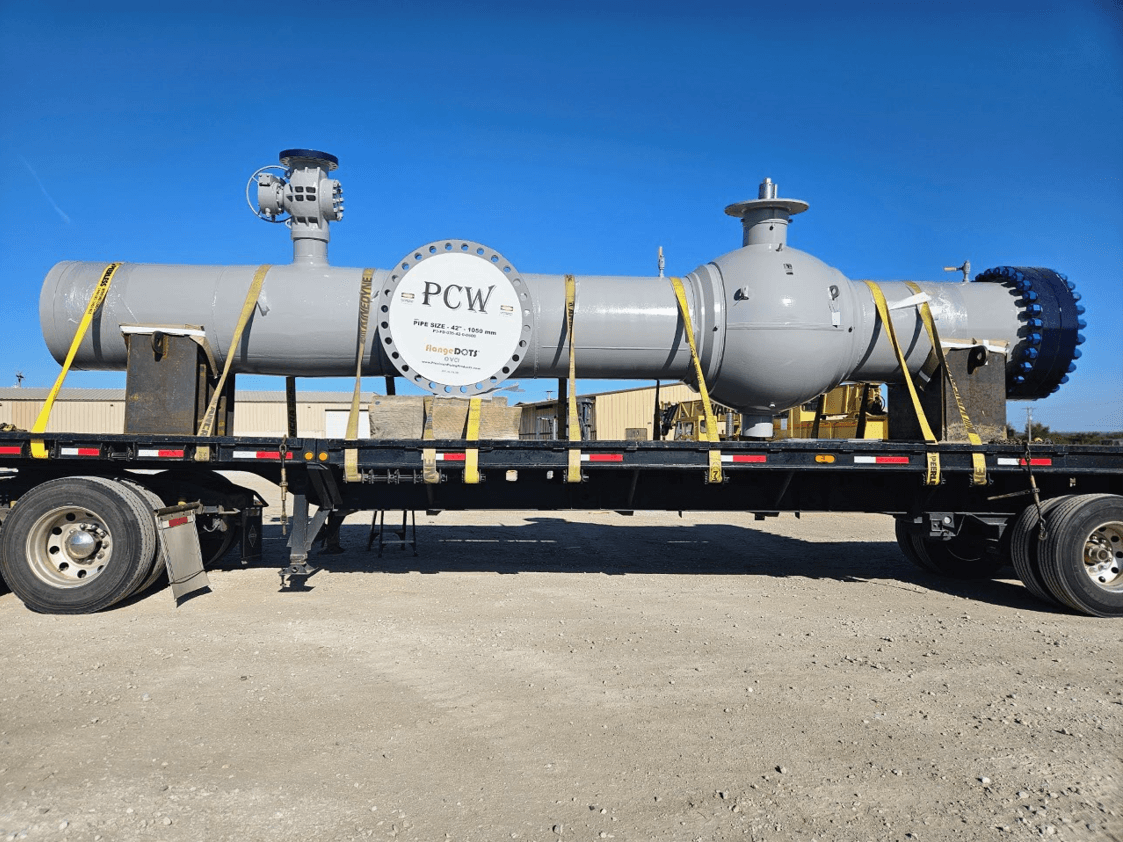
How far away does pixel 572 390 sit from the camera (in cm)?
709

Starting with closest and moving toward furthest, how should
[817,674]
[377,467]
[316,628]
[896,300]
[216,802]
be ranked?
1. [216,802]
2. [817,674]
3. [316,628]
4. [377,467]
5. [896,300]

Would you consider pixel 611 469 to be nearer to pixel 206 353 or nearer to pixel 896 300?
pixel 896 300

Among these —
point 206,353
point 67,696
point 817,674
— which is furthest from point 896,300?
point 67,696

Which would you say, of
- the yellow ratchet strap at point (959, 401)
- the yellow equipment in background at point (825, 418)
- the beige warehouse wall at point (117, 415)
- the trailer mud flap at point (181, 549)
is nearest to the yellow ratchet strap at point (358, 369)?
the trailer mud flap at point (181, 549)

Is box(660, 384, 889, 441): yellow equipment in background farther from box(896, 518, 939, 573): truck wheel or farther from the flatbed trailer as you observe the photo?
box(896, 518, 939, 573): truck wheel

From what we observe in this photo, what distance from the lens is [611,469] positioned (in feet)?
22.8

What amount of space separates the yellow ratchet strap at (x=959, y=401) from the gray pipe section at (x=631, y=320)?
5.0 inches

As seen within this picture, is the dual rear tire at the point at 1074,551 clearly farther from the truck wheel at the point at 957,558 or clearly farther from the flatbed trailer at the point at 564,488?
the truck wheel at the point at 957,558

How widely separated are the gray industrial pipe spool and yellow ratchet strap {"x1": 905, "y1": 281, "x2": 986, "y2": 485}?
11cm

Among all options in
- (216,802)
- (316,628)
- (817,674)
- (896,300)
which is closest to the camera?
(216,802)

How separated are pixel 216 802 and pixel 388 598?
386cm

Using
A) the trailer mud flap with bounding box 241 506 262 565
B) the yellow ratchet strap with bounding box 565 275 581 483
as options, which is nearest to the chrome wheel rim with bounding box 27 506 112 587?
the trailer mud flap with bounding box 241 506 262 565

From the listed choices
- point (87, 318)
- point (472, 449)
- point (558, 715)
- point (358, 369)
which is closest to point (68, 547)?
point (87, 318)

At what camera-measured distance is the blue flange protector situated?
24.7 feet
